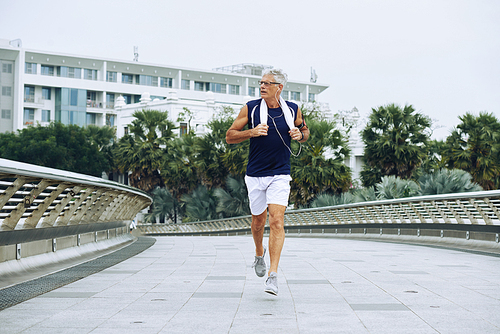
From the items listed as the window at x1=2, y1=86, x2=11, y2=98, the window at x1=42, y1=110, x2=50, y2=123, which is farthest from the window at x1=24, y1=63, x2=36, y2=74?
the window at x1=42, y1=110, x2=50, y2=123

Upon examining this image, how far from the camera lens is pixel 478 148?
30.5m

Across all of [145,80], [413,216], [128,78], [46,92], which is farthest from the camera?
[145,80]

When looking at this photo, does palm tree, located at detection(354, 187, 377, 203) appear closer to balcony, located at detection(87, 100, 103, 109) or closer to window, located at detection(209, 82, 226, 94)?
balcony, located at detection(87, 100, 103, 109)

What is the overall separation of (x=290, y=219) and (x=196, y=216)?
1179 cm

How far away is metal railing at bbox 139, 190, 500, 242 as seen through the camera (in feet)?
37.3

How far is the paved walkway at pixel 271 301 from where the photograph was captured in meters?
4.22

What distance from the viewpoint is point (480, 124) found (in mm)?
30781

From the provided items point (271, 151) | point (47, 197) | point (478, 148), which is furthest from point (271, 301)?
point (478, 148)

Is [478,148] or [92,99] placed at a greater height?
[92,99]

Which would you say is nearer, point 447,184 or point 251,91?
point 447,184

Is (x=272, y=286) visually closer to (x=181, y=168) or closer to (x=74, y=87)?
(x=181, y=168)

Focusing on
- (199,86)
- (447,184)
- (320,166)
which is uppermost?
(199,86)

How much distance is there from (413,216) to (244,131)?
1057 cm

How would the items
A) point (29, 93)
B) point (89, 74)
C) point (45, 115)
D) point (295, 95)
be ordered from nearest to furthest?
point (29, 93) < point (45, 115) < point (89, 74) < point (295, 95)
